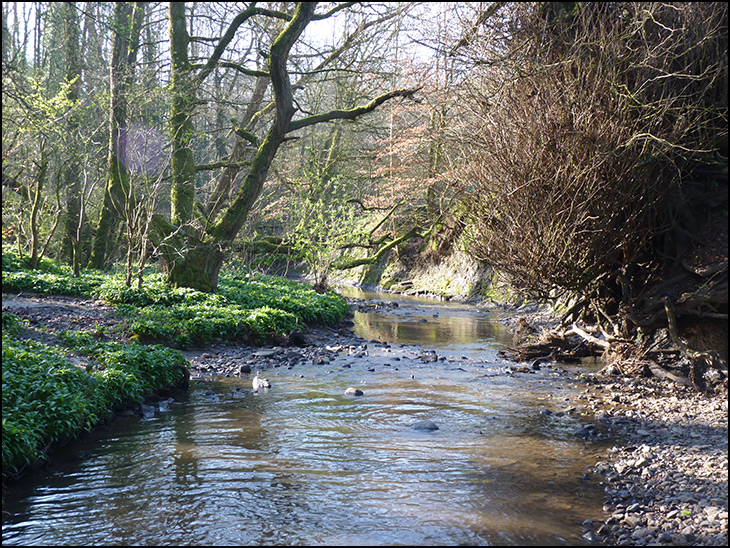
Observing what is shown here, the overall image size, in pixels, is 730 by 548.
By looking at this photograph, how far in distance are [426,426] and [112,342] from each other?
13.7ft

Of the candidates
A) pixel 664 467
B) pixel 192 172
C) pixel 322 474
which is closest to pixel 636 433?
pixel 664 467

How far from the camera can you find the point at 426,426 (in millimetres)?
5844

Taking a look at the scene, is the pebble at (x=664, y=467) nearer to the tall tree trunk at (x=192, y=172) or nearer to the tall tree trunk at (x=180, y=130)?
the tall tree trunk at (x=192, y=172)

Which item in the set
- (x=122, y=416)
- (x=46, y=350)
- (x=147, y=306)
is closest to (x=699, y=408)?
(x=122, y=416)

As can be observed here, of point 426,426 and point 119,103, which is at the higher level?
point 119,103

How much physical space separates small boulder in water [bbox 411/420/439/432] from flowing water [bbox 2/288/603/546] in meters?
0.09

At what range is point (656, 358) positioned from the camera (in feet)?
25.3

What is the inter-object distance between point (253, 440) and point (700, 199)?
6145mm

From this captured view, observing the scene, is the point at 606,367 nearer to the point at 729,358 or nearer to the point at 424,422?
the point at 729,358

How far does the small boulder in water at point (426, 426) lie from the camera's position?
5.82 meters

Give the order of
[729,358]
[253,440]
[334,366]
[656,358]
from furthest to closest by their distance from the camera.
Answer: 1. [334,366]
2. [656,358]
3. [729,358]
4. [253,440]

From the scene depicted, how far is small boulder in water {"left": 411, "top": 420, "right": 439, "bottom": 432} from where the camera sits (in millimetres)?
5824

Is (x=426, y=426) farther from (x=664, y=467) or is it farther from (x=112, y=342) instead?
(x=112, y=342)

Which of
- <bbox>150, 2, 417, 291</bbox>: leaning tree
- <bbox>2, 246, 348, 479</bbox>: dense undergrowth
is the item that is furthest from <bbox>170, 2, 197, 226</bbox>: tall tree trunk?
<bbox>2, 246, 348, 479</bbox>: dense undergrowth
